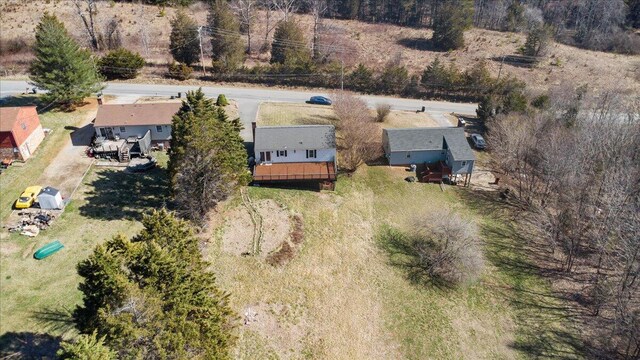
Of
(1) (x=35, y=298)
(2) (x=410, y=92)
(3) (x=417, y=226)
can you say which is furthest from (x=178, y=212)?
(2) (x=410, y=92)

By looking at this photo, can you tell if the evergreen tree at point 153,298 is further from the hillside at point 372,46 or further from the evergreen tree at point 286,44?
the evergreen tree at point 286,44

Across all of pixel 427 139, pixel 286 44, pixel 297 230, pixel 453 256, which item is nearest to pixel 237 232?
pixel 297 230

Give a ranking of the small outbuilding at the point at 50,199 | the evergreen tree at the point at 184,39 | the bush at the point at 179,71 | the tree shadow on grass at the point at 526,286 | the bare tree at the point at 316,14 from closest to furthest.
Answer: the tree shadow on grass at the point at 526,286 < the small outbuilding at the point at 50,199 < the bush at the point at 179,71 < the evergreen tree at the point at 184,39 < the bare tree at the point at 316,14

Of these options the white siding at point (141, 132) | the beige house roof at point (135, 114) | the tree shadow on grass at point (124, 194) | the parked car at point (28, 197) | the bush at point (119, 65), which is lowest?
the tree shadow on grass at point (124, 194)

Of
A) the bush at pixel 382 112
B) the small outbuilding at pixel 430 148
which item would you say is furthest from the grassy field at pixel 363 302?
the bush at pixel 382 112

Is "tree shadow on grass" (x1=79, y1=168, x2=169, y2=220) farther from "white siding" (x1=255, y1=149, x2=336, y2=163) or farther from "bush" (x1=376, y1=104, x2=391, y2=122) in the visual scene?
"bush" (x1=376, y1=104, x2=391, y2=122)

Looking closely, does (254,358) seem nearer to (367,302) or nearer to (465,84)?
(367,302)
